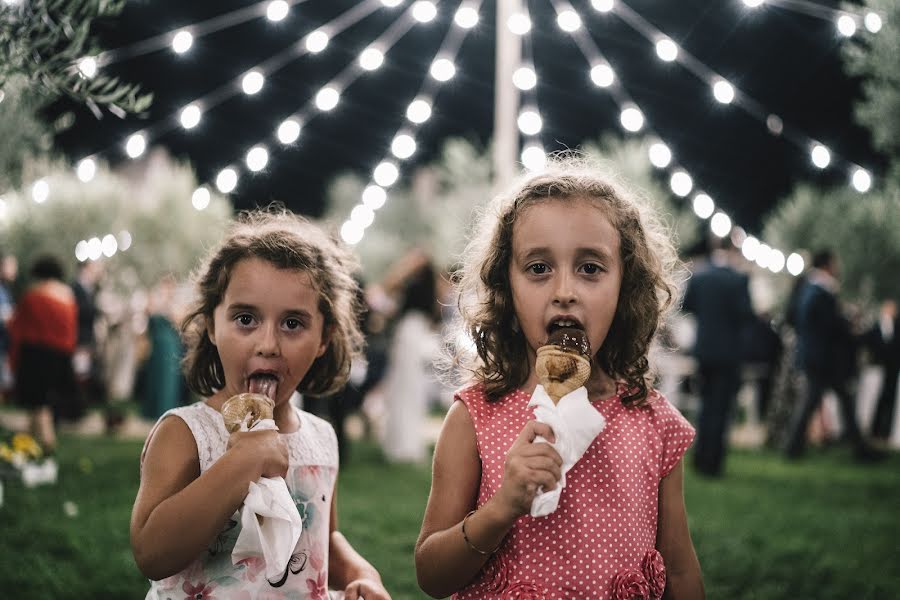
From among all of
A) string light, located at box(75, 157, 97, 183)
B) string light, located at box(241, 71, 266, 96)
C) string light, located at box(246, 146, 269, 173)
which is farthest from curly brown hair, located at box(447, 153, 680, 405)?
string light, located at box(75, 157, 97, 183)

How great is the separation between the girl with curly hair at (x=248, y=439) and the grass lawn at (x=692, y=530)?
184cm

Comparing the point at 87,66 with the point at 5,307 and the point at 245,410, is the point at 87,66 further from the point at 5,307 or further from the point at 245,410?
the point at 5,307

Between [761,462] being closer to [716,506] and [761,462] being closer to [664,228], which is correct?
[716,506]

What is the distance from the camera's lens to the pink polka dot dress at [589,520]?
5.33 ft

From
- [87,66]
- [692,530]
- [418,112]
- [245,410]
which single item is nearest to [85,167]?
[87,66]

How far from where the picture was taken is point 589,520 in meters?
1.65

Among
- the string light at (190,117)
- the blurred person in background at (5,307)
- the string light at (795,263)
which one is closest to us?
the string light at (190,117)

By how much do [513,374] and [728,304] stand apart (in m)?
6.28

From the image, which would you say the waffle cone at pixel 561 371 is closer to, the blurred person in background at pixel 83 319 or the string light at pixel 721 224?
the string light at pixel 721 224

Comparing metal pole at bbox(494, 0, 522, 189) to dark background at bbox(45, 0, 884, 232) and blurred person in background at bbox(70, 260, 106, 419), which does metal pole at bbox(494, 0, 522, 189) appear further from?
blurred person in background at bbox(70, 260, 106, 419)

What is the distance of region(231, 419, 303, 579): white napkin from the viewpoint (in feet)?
5.00

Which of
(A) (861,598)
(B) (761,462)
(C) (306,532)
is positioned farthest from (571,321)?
(B) (761,462)

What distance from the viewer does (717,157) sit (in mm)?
15867

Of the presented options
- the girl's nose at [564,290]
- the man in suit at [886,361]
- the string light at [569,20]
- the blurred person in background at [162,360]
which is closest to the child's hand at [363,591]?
the girl's nose at [564,290]
